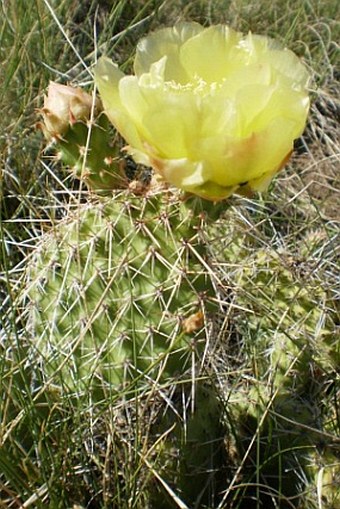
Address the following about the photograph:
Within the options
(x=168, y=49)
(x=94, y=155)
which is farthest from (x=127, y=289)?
(x=168, y=49)

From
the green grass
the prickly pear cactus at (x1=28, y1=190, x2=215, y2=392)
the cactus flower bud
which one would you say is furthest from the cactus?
the cactus flower bud

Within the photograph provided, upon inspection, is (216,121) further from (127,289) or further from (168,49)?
(127,289)

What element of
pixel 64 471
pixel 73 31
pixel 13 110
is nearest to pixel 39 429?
pixel 64 471

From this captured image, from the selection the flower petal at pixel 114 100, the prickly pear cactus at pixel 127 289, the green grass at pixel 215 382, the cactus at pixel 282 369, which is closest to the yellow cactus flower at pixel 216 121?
the flower petal at pixel 114 100

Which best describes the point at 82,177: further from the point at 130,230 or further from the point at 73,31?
the point at 73,31

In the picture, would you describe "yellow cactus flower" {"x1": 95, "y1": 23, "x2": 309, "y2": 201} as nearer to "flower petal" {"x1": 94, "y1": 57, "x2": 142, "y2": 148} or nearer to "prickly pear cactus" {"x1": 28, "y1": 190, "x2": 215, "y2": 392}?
"flower petal" {"x1": 94, "y1": 57, "x2": 142, "y2": 148}
